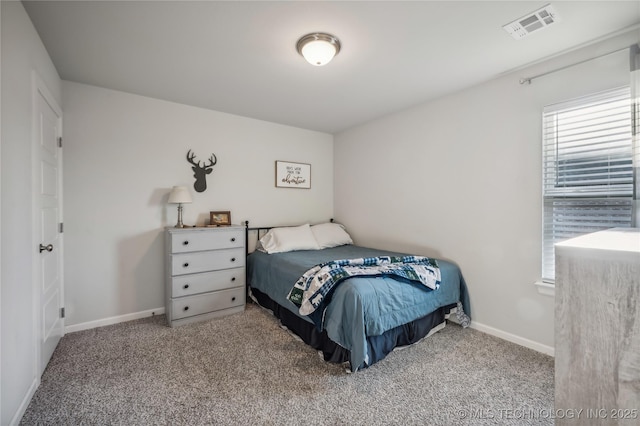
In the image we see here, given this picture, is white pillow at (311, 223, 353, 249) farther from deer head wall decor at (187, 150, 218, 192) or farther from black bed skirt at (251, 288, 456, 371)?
deer head wall decor at (187, 150, 218, 192)

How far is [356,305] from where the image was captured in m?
1.96

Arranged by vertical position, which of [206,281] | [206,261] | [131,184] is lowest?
[206,281]

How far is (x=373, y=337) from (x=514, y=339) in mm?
1373

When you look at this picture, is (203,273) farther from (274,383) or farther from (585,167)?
(585,167)

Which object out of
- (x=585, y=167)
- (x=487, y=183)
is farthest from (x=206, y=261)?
(x=585, y=167)

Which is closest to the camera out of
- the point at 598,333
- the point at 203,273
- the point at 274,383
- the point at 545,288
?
the point at 598,333

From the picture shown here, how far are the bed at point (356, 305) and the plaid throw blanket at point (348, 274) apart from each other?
51mm

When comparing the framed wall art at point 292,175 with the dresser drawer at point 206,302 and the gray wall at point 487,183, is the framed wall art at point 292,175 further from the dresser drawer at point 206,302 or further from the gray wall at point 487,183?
Answer: the dresser drawer at point 206,302

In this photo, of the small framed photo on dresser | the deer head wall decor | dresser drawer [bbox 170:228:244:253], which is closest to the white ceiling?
the deer head wall decor

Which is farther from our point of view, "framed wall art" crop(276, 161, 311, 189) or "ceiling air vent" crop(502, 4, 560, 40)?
"framed wall art" crop(276, 161, 311, 189)

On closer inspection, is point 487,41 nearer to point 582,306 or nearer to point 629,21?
point 629,21

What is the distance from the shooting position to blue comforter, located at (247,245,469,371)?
196 cm

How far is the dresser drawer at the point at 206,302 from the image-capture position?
2811 millimetres

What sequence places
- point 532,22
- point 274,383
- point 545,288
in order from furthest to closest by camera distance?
point 545,288 < point 274,383 < point 532,22
